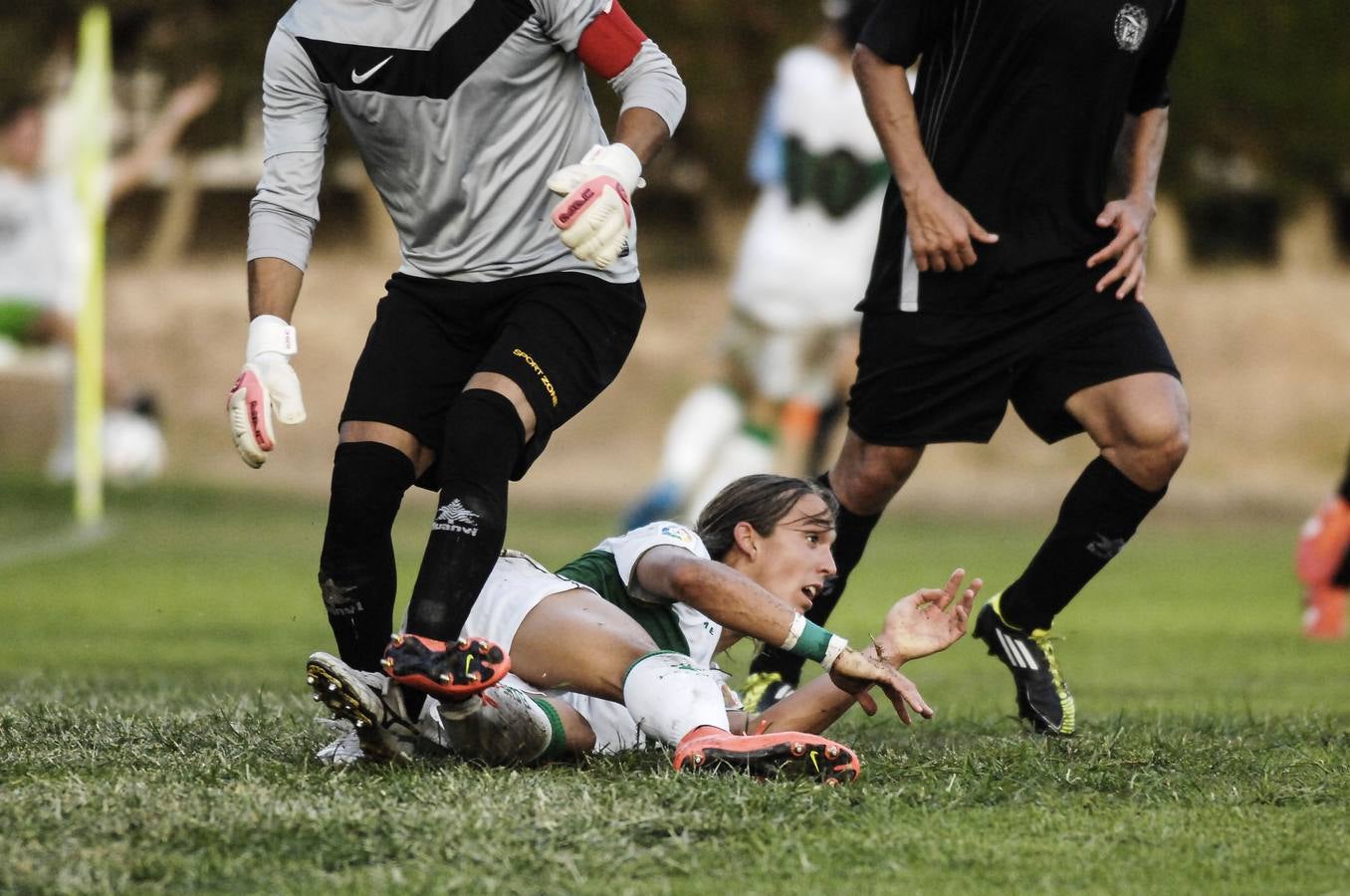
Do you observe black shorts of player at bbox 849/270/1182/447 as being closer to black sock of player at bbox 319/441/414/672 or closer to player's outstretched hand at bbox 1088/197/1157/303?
player's outstretched hand at bbox 1088/197/1157/303

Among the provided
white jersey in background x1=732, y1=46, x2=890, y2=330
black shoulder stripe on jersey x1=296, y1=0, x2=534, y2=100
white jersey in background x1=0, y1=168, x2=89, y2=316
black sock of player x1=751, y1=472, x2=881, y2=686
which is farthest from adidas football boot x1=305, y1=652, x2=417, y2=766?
white jersey in background x1=0, y1=168, x2=89, y2=316

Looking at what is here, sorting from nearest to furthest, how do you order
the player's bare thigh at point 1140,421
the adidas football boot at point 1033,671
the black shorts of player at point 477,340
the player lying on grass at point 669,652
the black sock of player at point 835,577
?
the player lying on grass at point 669,652
the black shorts of player at point 477,340
the player's bare thigh at point 1140,421
the adidas football boot at point 1033,671
the black sock of player at point 835,577

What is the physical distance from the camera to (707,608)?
14.5 ft

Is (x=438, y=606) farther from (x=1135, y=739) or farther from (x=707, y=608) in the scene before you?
(x=1135, y=739)

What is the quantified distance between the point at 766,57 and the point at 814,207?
47.0 feet

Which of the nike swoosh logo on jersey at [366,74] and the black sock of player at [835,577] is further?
the black sock of player at [835,577]

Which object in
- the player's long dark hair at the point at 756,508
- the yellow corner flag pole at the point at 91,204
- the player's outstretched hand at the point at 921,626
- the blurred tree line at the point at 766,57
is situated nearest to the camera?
the player's outstretched hand at the point at 921,626

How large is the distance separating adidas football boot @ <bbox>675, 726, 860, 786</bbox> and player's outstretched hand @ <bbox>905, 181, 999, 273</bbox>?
165 cm

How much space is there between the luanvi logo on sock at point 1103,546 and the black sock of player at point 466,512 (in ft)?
5.64

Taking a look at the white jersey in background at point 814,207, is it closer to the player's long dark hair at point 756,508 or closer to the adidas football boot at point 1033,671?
the adidas football boot at point 1033,671

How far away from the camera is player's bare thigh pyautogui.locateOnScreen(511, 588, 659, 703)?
4.45 metres

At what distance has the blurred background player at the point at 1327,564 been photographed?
393 inches

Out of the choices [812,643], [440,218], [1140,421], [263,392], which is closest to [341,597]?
[263,392]

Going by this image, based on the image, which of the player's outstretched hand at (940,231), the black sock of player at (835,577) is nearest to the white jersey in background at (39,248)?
the black sock of player at (835,577)
